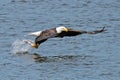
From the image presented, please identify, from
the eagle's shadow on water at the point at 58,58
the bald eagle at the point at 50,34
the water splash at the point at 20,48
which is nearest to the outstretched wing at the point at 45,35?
the bald eagle at the point at 50,34

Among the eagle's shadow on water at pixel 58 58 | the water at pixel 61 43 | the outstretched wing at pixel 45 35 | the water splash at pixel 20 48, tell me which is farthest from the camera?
the water splash at pixel 20 48

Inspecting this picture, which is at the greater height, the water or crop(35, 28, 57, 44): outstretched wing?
crop(35, 28, 57, 44): outstretched wing

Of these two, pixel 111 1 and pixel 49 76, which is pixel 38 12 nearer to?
pixel 111 1

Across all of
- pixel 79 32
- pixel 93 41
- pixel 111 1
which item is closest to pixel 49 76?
pixel 79 32

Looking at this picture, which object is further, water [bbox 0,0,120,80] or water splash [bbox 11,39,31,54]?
water splash [bbox 11,39,31,54]

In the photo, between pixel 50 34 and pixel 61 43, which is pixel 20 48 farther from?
pixel 50 34

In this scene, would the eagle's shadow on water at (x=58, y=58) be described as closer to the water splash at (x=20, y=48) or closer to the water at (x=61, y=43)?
the water at (x=61, y=43)

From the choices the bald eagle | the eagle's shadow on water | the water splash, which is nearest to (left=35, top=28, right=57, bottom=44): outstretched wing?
the bald eagle

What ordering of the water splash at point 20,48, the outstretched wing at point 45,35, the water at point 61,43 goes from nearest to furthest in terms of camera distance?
1. the water at point 61,43
2. the outstretched wing at point 45,35
3. the water splash at point 20,48

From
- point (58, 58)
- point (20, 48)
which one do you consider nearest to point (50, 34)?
point (58, 58)

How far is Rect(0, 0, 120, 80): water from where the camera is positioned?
16172mm

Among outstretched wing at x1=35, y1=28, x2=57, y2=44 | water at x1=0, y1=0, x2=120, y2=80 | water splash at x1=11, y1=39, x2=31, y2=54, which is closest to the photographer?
water at x1=0, y1=0, x2=120, y2=80

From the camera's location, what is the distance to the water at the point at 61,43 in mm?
16172

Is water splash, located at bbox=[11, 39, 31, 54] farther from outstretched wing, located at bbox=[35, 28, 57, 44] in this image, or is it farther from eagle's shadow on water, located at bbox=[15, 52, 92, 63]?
outstretched wing, located at bbox=[35, 28, 57, 44]
